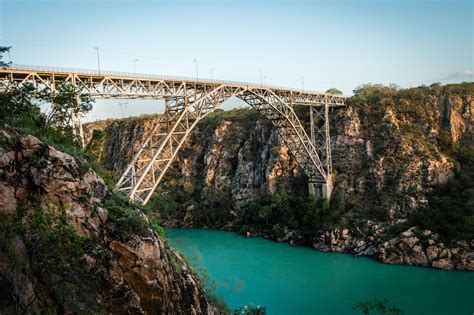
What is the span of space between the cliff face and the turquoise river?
379 inches

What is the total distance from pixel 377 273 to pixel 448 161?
1080cm

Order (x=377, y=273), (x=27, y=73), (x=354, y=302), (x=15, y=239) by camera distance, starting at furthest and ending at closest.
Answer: (x=377, y=273), (x=354, y=302), (x=27, y=73), (x=15, y=239)

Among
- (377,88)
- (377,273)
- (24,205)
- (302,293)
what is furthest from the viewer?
(377,88)

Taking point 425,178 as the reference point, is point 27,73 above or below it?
above

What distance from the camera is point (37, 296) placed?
678 centimetres

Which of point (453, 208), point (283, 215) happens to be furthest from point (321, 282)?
point (283, 215)

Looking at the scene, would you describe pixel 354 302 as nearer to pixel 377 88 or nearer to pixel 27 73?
pixel 27 73

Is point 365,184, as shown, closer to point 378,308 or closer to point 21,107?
point 378,308

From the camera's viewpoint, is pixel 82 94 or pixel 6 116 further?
pixel 82 94

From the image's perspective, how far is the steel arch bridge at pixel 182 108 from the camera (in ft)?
45.2

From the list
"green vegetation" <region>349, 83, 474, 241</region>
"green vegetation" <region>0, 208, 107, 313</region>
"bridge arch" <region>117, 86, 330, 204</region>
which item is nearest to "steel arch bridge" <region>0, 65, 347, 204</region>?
"bridge arch" <region>117, 86, 330, 204</region>

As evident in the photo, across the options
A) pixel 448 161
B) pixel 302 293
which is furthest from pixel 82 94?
pixel 448 161

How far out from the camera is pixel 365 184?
28.1 m

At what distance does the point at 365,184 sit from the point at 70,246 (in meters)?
24.2
